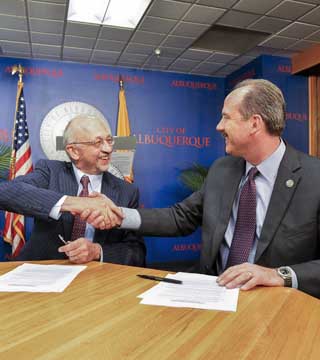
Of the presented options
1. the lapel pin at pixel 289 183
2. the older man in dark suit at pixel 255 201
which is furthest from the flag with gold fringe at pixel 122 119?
the lapel pin at pixel 289 183

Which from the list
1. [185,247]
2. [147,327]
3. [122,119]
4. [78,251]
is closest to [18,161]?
[122,119]

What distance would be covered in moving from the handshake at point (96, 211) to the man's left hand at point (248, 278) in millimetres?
752

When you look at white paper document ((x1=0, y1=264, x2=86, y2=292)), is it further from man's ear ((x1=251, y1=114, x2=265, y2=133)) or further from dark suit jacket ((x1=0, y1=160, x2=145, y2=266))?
man's ear ((x1=251, y1=114, x2=265, y2=133))

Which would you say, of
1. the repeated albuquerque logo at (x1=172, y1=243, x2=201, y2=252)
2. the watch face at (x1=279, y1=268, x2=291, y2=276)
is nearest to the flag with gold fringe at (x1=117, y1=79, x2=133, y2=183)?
the repeated albuquerque logo at (x1=172, y1=243, x2=201, y2=252)

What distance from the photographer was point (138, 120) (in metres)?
5.61

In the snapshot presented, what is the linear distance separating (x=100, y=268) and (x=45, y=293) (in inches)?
14.3

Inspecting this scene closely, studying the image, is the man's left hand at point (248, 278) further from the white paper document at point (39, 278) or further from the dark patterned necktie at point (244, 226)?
the white paper document at point (39, 278)

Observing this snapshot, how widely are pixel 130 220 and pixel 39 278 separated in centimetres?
64

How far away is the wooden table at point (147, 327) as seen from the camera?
0.76m

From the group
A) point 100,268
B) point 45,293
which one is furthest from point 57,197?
point 45,293

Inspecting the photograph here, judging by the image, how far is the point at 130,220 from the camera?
188cm

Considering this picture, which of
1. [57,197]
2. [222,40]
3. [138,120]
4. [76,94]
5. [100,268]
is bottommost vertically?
[100,268]

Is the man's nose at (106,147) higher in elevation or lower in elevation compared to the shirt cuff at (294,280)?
higher

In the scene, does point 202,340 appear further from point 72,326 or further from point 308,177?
point 308,177
